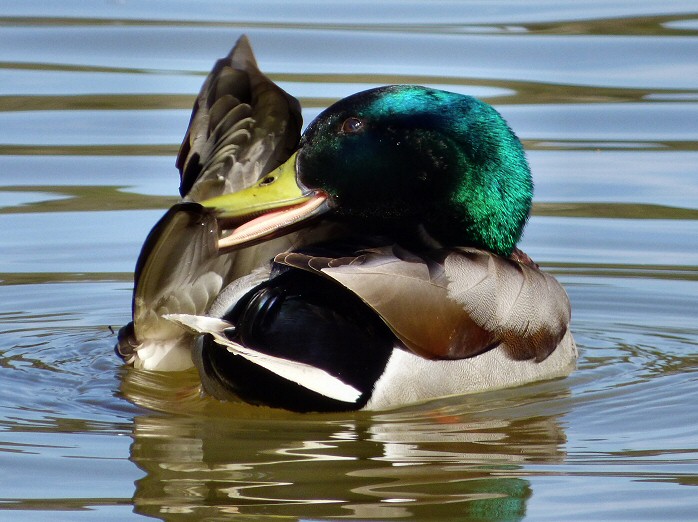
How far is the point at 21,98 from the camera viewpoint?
10992 millimetres

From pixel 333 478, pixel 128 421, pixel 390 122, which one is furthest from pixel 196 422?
pixel 390 122

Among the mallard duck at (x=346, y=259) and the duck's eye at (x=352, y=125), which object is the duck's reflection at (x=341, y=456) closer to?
the mallard duck at (x=346, y=259)

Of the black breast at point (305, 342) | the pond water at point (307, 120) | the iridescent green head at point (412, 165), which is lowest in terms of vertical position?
the pond water at point (307, 120)

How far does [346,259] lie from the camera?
213 inches

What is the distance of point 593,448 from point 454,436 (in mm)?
469

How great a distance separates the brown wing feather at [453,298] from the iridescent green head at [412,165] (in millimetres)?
282

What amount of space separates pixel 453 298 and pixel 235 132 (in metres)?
1.22

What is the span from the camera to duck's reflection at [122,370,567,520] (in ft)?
15.6

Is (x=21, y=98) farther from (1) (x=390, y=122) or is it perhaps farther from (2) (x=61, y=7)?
(1) (x=390, y=122)

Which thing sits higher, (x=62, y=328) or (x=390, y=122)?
(x=390, y=122)

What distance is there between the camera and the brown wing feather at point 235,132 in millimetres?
6273

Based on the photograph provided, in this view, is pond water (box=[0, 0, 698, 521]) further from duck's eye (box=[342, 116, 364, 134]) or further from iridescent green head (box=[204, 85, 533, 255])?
duck's eye (box=[342, 116, 364, 134])

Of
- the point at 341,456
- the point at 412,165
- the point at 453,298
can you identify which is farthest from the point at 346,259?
the point at 412,165

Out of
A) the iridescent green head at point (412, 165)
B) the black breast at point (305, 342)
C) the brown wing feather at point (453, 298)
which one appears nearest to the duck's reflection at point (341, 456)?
the black breast at point (305, 342)
